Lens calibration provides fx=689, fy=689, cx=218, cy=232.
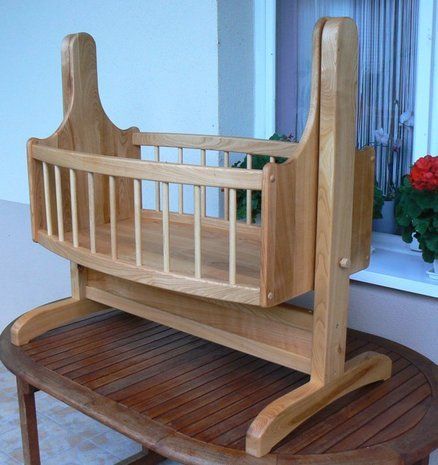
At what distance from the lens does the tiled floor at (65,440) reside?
7.19 ft

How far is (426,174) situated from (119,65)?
1205 millimetres

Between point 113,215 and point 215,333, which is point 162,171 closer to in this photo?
point 113,215

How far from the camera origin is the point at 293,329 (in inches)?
52.1

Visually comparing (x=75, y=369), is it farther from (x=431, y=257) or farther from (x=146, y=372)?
(x=431, y=257)

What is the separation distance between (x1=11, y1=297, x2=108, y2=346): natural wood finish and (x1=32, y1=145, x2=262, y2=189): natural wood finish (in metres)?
0.44

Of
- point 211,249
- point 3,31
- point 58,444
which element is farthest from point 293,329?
point 3,31

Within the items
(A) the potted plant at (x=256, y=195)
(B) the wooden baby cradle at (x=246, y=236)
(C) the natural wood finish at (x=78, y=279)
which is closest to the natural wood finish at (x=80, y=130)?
A: (B) the wooden baby cradle at (x=246, y=236)

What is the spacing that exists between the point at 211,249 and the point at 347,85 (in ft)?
1.59

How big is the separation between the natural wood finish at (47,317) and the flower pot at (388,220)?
82 centimetres

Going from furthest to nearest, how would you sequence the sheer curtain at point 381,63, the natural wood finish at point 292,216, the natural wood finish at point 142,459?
the natural wood finish at point 142,459 → the sheer curtain at point 381,63 → the natural wood finish at point 292,216

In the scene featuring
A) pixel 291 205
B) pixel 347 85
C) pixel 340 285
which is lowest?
pixel 340 285

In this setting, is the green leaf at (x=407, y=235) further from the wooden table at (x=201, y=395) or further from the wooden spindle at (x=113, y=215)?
the wooden spindle at (x=113, y=215)

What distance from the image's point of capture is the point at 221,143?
1630 millimetres

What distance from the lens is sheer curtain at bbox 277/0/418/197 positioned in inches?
73.5
